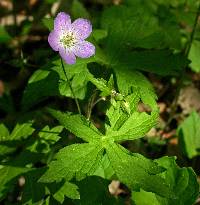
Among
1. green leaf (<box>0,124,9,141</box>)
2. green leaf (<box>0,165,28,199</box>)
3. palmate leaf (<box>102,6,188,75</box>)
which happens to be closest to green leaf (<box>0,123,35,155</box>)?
green leaf (<box>0,124,9,141</box>)

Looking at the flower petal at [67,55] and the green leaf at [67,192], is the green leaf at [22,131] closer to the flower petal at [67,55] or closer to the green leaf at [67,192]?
the green leaf at [67,192]

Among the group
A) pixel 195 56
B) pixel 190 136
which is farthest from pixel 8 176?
pixel 195 56

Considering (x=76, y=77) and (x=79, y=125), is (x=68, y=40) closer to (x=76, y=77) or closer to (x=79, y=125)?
(x=76, y=77)

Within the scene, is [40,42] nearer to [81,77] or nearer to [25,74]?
[25,74]

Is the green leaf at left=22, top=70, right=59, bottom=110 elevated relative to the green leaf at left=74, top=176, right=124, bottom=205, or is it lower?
elevated

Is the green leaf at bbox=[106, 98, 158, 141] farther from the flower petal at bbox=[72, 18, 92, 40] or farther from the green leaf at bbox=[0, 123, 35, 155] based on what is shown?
the green leaf at bbox=[0, 123, 35, 155]

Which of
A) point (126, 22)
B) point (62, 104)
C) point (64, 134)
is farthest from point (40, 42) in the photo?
point (64, 134)

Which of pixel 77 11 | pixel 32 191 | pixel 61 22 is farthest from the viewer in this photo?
pixel 77 11
